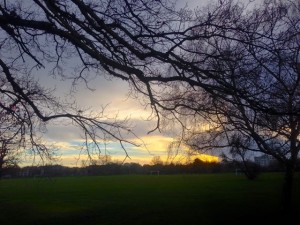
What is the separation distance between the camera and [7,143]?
8.31 meters

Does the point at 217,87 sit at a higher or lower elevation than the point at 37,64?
lower

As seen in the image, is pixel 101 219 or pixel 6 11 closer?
pixel 6 11

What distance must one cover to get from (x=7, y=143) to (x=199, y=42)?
15.1 ft

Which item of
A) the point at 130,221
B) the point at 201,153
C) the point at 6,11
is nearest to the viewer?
the point at 6,11

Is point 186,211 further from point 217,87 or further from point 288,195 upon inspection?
point 217,87

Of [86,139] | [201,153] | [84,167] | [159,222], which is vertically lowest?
[159,222]

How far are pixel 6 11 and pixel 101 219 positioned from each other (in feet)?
56.6

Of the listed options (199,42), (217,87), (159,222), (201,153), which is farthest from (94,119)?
(159,222)

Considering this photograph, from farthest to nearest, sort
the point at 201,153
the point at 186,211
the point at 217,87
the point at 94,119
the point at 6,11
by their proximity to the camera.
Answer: the point at 186,211 < the point at 201,153 < the point at 94,119 < the point at 6,11 < the point at 217,87

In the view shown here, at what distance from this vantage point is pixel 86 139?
7.14m

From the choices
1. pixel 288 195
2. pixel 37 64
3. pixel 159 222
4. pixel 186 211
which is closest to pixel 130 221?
pixel 159 222

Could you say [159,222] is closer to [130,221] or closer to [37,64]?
[130,221]

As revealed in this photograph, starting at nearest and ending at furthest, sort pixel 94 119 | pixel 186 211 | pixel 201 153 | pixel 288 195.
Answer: pixel 94 119
pixel 201 153
pixel 288 195
pixel 186 211

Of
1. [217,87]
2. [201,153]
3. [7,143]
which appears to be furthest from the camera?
[201,153]
